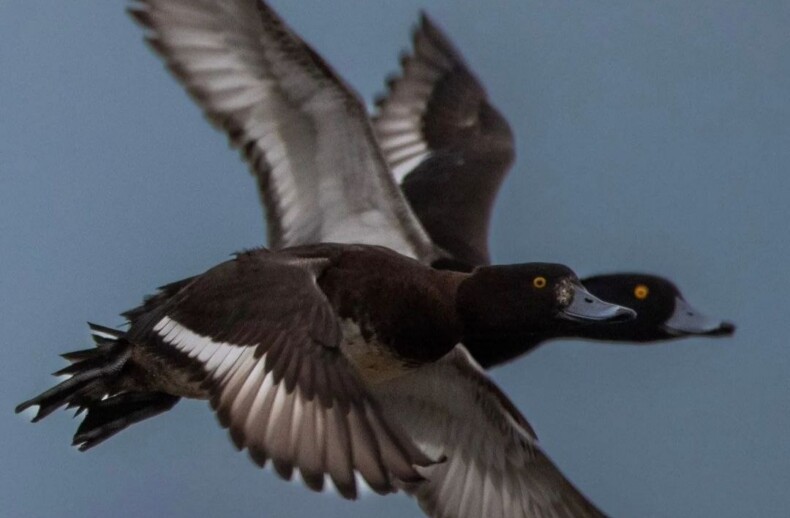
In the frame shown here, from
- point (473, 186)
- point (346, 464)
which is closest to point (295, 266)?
point (346, 464)

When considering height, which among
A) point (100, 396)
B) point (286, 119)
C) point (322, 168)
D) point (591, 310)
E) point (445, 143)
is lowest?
point (100, 396)

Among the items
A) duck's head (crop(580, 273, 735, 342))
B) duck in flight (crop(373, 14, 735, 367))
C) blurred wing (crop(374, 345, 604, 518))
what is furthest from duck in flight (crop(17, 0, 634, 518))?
duck's head (crop(580, 273, 735, 342))

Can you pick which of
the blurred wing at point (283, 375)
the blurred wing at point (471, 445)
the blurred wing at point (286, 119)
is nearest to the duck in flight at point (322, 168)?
the blurred wing at point (286, 119)

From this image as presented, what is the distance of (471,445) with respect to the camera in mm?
5973

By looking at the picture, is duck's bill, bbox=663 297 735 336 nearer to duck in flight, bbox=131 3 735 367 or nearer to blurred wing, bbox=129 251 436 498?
duck in flight, bbox=131 3 735 367

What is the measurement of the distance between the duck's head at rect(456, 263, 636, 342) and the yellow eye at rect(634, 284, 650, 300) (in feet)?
4.57

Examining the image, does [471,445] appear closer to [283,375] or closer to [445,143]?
[283,375]

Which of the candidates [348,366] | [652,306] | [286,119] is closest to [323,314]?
[348,366]

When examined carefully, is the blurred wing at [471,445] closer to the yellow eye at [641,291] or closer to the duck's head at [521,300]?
the duck's head at [521,300]

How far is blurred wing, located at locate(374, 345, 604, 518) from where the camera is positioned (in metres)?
5.86

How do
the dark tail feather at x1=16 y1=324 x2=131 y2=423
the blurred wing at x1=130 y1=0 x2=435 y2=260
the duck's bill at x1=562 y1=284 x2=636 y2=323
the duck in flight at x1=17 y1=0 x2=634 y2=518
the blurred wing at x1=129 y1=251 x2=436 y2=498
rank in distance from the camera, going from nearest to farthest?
1. the blurred wing at x1=129 y1=251 x2=436 y2=498
2. the duck in flight at x1=17 y1=0 x2=634 y2=518
3. the dark tail feather at x1=16 y1=324 x2=131 y2=423
4. the duck's bill at x1=562 y1=284 x2=636 y2=323
5. the blurred wing at x1=130 y1=0 x2=435 y2=260

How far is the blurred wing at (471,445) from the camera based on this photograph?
5855 millimetres

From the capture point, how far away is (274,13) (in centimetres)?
592

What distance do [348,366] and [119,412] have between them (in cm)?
130
